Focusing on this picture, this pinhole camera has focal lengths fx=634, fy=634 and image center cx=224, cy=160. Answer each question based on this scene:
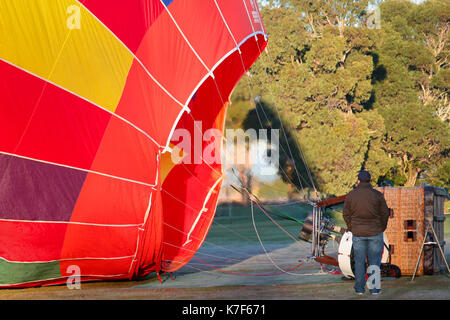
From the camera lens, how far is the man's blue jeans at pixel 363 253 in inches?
277

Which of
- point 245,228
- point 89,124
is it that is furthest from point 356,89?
point 89,124

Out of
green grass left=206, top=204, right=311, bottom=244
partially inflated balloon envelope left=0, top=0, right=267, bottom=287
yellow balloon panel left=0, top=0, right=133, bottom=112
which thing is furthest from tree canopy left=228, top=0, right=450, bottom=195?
yellow balloon panel left=0, top=0, right=133, bottom=112

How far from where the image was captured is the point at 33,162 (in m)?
7.09

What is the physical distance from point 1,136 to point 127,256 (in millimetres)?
2112

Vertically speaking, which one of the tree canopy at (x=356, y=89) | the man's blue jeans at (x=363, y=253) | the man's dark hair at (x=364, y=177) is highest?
the tree canopy at (x=356, y=89)

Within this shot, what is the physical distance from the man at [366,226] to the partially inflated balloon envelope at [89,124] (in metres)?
2.39

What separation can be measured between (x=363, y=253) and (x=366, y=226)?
31 centimetres

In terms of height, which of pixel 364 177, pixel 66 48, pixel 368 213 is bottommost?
pixel 368 213

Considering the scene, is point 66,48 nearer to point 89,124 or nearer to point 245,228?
point 89,124

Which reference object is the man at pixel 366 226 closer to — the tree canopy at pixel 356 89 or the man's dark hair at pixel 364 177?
the man's dark hair at pixel 364 177

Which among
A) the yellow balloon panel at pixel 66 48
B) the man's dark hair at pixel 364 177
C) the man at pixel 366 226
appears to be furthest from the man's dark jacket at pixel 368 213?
the yellow balloon panel at pixel 66 48

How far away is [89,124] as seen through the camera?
24.0 feet

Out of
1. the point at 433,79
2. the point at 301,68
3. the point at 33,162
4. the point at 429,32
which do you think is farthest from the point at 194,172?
the point at 429,32

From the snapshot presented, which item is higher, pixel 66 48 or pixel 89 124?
pixel 66 48
